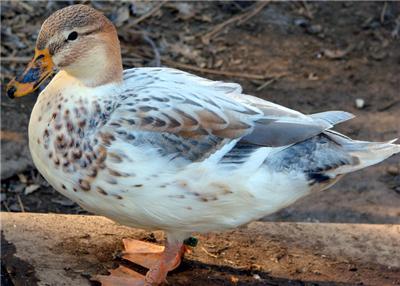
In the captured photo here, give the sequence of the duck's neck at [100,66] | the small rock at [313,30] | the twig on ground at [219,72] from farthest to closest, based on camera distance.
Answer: the small rock at [313,30]
the twig on ground at [219,72]
the duck's neck at [100,66]

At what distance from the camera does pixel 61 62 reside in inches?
134

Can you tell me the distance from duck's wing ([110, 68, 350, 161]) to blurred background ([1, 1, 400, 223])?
1751 millimetres

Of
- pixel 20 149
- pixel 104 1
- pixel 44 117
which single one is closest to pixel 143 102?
pixel 44 117

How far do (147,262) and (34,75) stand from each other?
1.02 m

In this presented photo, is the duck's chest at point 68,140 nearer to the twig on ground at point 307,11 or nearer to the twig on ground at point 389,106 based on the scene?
the twig on ground at point 389,106

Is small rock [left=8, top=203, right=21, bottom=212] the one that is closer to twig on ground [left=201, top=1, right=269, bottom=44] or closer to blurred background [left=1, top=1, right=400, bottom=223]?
blurred background [left=1, top=1, right=400, bottom=223]

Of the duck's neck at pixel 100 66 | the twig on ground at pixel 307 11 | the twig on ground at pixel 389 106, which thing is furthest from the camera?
the twig on ground at pixel 307 11

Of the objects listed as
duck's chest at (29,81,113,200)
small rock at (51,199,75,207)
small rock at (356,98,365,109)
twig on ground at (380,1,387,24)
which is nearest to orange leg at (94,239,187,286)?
duck's chest at (29,81,113,200)

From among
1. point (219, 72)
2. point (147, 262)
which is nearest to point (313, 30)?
point (219, 72)

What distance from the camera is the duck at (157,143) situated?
10.9 feet

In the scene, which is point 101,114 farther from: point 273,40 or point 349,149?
point 273,40

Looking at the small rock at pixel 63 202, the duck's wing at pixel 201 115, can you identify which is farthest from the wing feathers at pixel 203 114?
the small rock at pixel 63 202

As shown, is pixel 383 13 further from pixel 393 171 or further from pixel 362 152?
pixel 362 152

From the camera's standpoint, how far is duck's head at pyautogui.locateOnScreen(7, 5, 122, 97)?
3.37 metres
